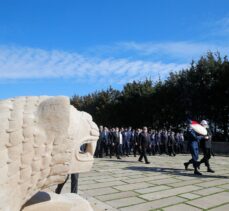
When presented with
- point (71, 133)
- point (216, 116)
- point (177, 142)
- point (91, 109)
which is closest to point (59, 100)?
point (71, 133)

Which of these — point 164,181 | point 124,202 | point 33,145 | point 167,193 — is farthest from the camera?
point 164,181

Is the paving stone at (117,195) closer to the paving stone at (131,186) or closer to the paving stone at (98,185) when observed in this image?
the paving stone at (131,186)

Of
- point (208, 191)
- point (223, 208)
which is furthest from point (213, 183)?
point (223, 208)

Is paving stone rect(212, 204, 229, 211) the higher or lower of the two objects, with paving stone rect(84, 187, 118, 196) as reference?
lower

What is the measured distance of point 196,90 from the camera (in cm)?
2448

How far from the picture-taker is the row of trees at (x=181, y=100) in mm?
23516

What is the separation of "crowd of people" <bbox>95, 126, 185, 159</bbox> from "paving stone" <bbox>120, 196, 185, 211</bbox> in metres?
10.2

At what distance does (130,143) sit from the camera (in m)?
19.2

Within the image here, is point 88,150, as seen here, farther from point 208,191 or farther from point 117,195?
point 208,191

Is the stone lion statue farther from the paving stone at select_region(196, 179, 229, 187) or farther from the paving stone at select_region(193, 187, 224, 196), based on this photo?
the paving stone at select_region(196, 179, 229, 187)

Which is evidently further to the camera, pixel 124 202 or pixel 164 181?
pixel 164 181

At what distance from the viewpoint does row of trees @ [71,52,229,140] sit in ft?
77.2

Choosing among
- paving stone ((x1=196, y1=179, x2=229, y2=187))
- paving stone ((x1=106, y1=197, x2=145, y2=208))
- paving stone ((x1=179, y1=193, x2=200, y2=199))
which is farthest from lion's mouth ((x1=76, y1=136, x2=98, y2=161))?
paving stone ((x1=196, y1=179, x2=229, y2=187))

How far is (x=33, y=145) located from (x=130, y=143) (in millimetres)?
17180
